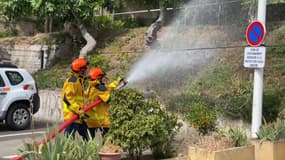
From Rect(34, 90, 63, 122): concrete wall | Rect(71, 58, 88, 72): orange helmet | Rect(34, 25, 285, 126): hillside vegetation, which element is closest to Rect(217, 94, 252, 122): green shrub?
Rect(34, 25, 285, 126): hillside vegetation

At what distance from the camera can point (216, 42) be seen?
55.0 feet

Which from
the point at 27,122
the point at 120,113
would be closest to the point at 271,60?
the point at 27,122

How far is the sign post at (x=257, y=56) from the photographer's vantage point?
8.73 m

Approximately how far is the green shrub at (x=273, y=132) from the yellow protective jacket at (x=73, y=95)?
286 centimetres

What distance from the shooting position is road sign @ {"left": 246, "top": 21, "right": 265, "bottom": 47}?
8711 mm

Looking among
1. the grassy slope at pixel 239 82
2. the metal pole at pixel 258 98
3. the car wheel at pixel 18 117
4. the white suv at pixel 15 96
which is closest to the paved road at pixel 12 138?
the car wheel at pixel 18 117

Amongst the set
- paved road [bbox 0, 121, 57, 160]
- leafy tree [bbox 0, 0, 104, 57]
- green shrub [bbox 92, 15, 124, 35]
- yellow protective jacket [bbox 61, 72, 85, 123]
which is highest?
leafy tree [bbox 0, 0, 104, 57]

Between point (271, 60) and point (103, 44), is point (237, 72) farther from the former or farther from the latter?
point (103, 44)

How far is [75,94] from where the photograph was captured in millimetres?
7645

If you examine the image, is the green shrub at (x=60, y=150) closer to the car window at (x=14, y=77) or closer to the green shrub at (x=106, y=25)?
the car window at (x=14, y=77)

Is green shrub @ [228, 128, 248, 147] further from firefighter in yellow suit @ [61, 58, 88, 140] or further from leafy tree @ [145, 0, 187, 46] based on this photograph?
leafy tree @ [145, 0, 187, 46]

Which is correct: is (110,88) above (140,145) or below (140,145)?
above

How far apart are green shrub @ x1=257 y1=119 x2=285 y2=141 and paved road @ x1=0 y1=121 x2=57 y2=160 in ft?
11.6

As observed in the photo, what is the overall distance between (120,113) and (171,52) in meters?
9.24
